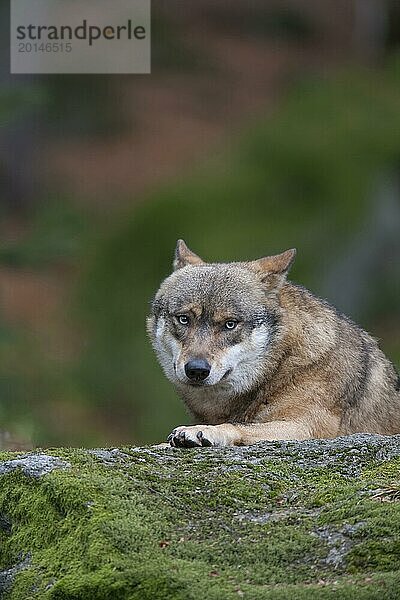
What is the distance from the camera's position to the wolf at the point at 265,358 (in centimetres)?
830

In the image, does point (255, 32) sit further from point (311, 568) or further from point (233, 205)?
point (311, 568)

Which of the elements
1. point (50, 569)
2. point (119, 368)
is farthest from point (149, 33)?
point (50, 569)

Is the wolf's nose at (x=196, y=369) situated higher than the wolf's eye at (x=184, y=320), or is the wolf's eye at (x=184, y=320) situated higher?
the wolf's eye at (x=184, y=320)

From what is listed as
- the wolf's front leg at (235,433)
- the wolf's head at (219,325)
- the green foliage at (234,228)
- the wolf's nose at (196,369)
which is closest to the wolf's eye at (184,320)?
the wolf's head at (219,325)

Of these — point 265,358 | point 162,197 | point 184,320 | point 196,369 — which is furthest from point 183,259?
point 162,197

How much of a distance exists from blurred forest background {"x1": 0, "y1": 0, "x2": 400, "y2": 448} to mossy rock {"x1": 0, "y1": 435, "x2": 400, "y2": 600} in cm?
555

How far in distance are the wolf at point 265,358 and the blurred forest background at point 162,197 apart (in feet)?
11.8

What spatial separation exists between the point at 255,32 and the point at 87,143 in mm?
8048

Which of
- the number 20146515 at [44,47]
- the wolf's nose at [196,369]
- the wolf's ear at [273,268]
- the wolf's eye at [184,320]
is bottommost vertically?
the wolf's nose at [196,369]

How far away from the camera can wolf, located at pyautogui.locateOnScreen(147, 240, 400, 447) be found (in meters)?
8.30


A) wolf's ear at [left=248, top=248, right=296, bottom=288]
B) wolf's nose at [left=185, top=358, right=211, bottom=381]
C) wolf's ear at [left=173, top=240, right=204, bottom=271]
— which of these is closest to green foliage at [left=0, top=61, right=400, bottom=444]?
wolf's ear at [left=173, top=240, right=204, bottom=271]

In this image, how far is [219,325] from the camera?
8469mm

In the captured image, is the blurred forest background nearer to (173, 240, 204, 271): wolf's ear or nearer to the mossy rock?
(173, 240, 204, 271): wolf's ear

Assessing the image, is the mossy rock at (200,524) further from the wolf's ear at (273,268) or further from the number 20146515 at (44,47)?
the number 20146515 at (44,47)
